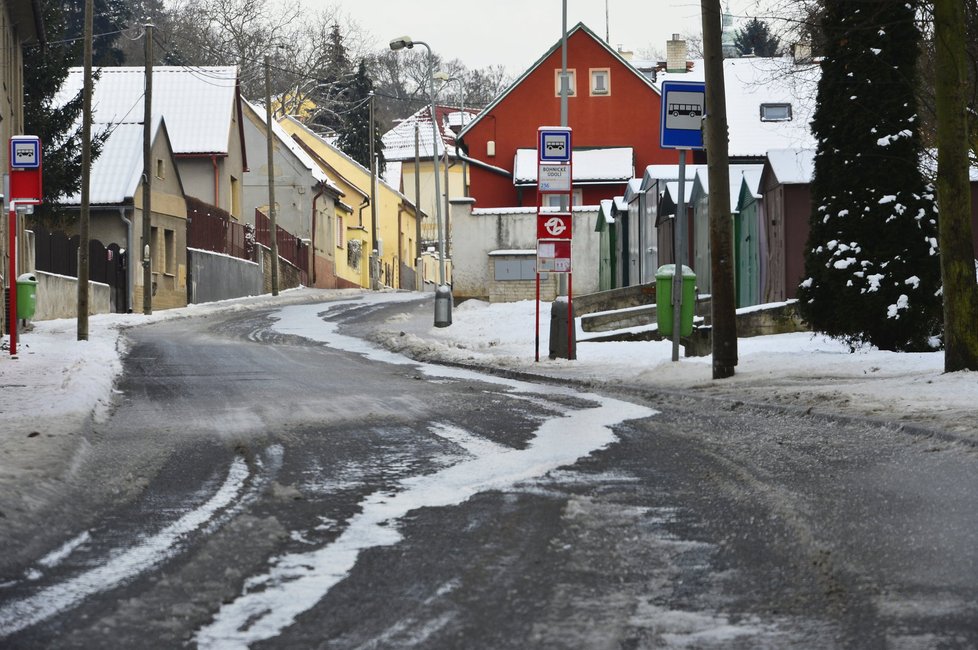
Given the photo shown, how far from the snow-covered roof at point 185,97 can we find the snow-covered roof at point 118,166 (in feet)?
26.7

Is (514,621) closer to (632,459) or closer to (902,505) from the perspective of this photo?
(902,505)

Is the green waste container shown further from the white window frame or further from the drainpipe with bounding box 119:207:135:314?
the white window frame

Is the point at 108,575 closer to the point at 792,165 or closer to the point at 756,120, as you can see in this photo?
the point at 792,165

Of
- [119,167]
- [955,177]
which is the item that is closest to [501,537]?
[955,177]

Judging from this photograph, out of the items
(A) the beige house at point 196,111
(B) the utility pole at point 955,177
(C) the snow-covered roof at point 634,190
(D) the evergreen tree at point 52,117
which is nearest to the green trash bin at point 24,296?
(D) the evergreen tree at point 52,117

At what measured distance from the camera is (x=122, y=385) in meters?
14.9

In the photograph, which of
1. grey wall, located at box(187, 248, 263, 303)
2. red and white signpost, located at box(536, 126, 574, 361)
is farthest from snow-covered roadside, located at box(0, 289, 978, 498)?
grey wall, located at box(187, 248, 263, 303)

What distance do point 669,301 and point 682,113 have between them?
3.51 meters

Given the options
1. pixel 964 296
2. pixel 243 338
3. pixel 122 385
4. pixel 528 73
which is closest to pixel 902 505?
pixel 964 296

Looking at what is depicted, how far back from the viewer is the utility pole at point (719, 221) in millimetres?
14508

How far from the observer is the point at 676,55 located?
60750 mm

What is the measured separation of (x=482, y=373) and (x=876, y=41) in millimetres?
6433

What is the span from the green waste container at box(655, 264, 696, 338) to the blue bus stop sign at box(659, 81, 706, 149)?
269 centimetres

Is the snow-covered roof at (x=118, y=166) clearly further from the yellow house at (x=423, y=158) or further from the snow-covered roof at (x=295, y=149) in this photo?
the yellow house at (x=423, y=158)
